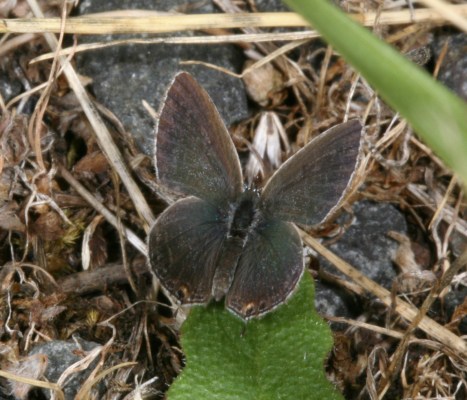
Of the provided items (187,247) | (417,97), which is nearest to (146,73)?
(187,247)

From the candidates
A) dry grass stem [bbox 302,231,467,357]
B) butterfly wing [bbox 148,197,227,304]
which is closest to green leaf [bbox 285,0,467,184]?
butterfly wing [bbox 148,197,227,304]

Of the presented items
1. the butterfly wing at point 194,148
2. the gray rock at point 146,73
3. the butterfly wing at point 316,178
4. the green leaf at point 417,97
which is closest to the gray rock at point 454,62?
the gray rock at point 146,73

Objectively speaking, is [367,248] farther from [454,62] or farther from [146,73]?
[146,73]

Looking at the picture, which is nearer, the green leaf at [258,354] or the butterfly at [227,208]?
the butterfly at [227,208]

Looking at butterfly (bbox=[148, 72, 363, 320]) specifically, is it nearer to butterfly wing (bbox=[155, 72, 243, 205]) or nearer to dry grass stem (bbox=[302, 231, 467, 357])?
butterfly wing (bbox=[155, 72, 243, 205])

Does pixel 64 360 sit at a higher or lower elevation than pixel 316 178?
lower

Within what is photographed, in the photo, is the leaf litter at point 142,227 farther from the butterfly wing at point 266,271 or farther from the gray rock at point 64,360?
the butterfly wing at point 266,271

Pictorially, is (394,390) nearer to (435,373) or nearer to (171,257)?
(435,373)
